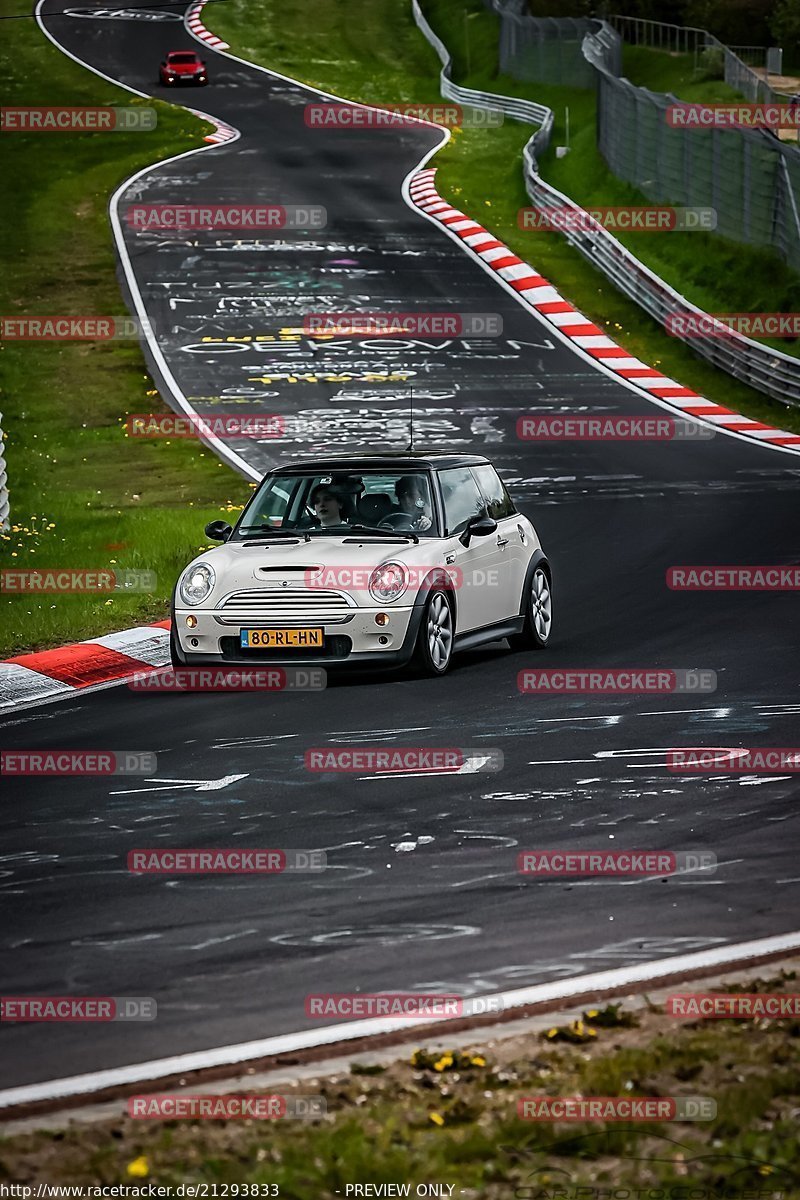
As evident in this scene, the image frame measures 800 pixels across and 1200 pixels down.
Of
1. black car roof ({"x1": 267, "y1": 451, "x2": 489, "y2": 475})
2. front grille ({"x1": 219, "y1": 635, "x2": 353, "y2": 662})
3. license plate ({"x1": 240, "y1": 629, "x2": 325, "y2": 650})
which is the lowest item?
front grille ({"x1": 219, "y1": 635, "x2": 353, "y2": 662})

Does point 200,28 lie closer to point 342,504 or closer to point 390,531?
point 342,504

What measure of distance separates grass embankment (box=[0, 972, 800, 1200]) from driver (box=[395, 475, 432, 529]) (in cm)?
787

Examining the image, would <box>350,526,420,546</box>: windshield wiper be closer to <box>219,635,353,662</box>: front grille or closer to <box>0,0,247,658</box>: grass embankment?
<box>219,635,353,662</box>: front grille

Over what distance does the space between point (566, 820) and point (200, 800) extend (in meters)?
1.84

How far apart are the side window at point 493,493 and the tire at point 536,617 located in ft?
1.69

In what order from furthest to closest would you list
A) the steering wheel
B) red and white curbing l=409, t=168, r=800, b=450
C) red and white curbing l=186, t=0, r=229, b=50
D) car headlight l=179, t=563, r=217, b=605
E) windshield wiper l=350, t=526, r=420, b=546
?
red and white curbing l=186, t=0, r=229, b=50 → red and white curbing l=409, t=168, r=800, b=450 → the steering wheel → windshield wiper l=350, t=526, r=420, b=546 → car headlight l=179, t=563, r=217, b=605

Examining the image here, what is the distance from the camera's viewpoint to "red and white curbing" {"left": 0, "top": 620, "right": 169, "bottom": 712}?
495 inches

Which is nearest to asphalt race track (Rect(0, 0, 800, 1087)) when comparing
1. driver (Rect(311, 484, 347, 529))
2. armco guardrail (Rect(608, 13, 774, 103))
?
driver (Rect(311, 484, 347, 529))

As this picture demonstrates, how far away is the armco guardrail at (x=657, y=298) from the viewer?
1123 inches

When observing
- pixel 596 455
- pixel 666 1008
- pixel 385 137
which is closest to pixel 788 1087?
pixel 666 1008

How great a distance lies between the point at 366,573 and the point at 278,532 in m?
1.12

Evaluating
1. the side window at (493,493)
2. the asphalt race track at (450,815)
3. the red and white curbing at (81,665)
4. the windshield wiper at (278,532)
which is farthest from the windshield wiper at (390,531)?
the red and white curbing at (81,665)

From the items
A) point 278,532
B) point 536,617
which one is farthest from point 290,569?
point 536,617

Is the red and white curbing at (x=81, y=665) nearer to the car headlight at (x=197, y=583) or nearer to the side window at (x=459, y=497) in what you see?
the car headlight at (x=197, y=583)
